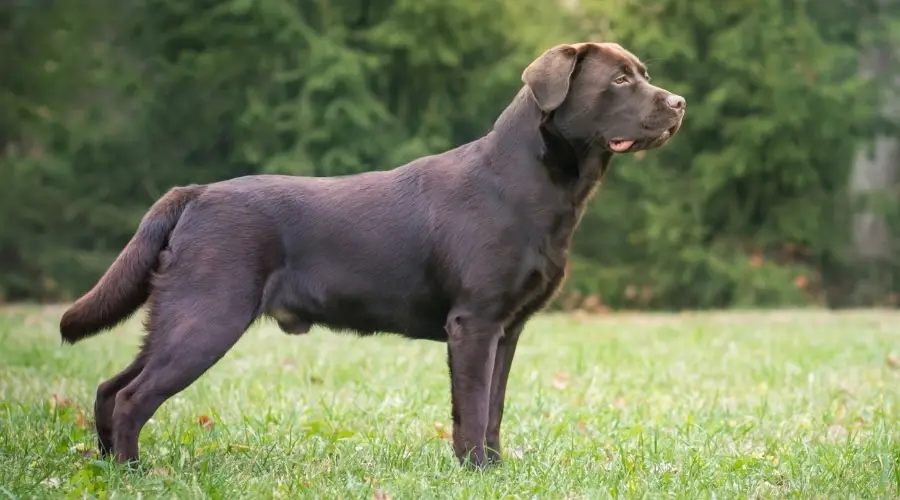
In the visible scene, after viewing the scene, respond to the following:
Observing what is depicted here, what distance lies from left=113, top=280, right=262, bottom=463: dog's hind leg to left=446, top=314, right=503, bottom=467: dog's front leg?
0.81 m

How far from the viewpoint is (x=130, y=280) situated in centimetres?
422

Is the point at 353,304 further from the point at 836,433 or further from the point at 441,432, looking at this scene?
the point at 836,433

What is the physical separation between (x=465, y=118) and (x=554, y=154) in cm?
1128

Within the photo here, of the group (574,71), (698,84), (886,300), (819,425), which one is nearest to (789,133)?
(698,84)

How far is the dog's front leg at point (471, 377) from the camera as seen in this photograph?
4.05 meters

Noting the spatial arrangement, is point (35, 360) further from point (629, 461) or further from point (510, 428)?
point (629, 461)

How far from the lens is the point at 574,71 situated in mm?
4238

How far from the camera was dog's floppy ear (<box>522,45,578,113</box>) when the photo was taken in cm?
411

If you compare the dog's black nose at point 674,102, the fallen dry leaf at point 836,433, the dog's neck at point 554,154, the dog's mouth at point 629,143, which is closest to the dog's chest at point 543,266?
the dog's neck at point 554,154

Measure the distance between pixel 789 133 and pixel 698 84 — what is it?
149 centimetres

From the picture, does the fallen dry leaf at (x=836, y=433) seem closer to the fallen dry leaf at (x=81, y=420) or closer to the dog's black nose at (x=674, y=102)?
the dog's black nose at (x=674, y=102)

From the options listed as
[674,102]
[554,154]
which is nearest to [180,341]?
[554,154]

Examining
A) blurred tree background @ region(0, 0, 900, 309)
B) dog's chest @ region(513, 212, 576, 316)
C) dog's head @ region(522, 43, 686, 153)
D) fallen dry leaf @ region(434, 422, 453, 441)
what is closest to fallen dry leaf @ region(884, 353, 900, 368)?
fallen dry leaf @ region(434, 422, 453, 441)

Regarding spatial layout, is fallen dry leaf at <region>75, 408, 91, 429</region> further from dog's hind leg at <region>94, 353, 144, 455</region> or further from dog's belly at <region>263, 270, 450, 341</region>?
dog's belly at <region>263, 270, 450, 341</region>
